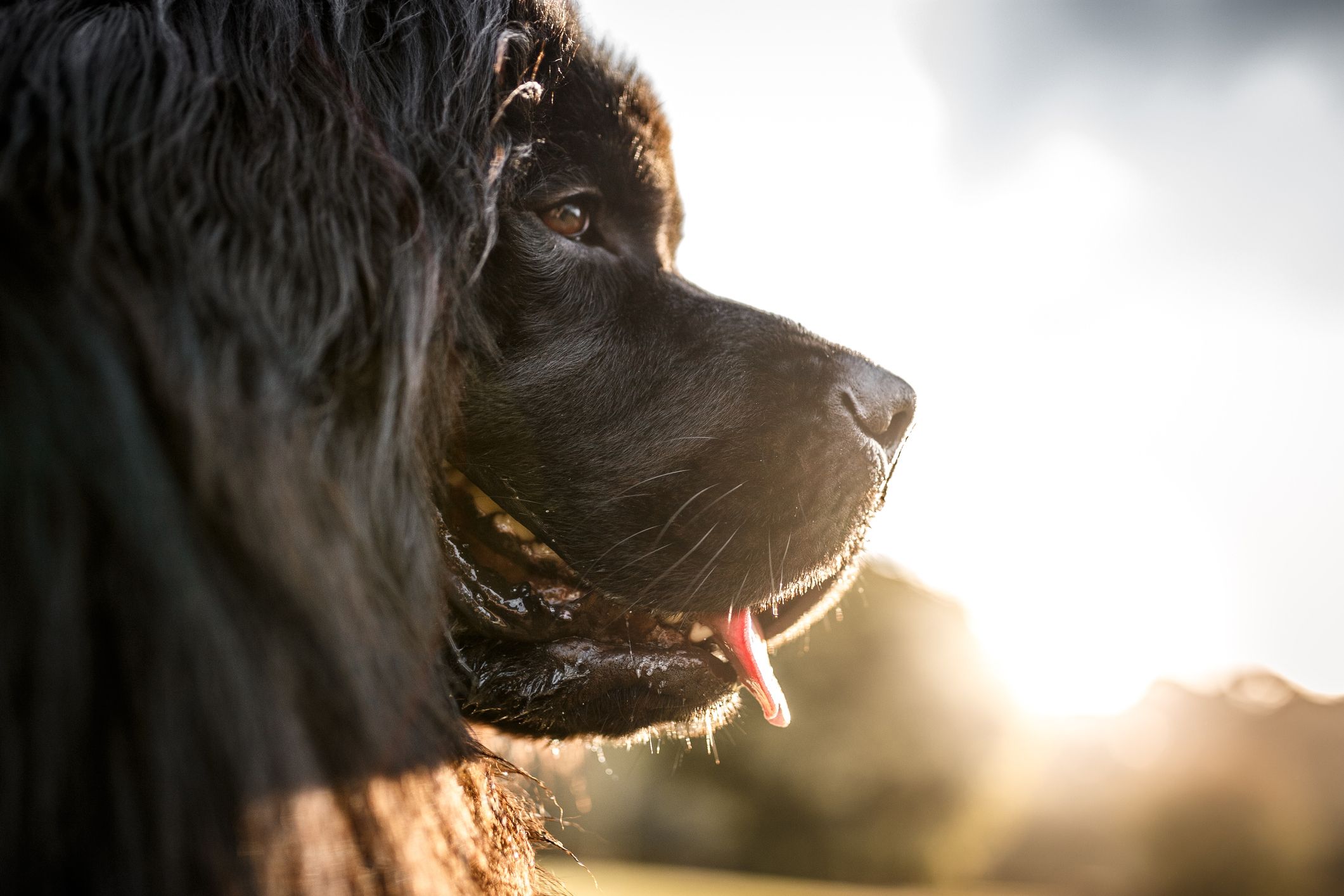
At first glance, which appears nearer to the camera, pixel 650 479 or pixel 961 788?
pixel 650 479

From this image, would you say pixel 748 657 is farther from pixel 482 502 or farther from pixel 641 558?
pixel 482 502

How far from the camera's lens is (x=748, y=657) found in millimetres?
1874

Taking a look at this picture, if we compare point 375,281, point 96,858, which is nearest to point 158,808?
point 96,858

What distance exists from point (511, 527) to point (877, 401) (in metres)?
0.91

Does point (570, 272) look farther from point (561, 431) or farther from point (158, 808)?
point (158, 808)

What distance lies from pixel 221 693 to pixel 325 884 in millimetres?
292

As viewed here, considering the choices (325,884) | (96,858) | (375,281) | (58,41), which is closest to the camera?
(96,858)

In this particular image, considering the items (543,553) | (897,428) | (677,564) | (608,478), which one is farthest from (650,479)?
(897,428)

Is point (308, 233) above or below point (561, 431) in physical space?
above

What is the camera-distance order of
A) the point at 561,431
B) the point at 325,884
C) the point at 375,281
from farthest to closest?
the point at 561,431 < the point at 375,281 < the point at 325,884

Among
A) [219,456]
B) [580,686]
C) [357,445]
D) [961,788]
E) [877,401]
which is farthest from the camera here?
[961,788]

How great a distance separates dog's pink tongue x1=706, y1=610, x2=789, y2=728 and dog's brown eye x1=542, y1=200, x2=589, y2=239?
3.31ft

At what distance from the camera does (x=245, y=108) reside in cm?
123

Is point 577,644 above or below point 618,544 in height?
below
